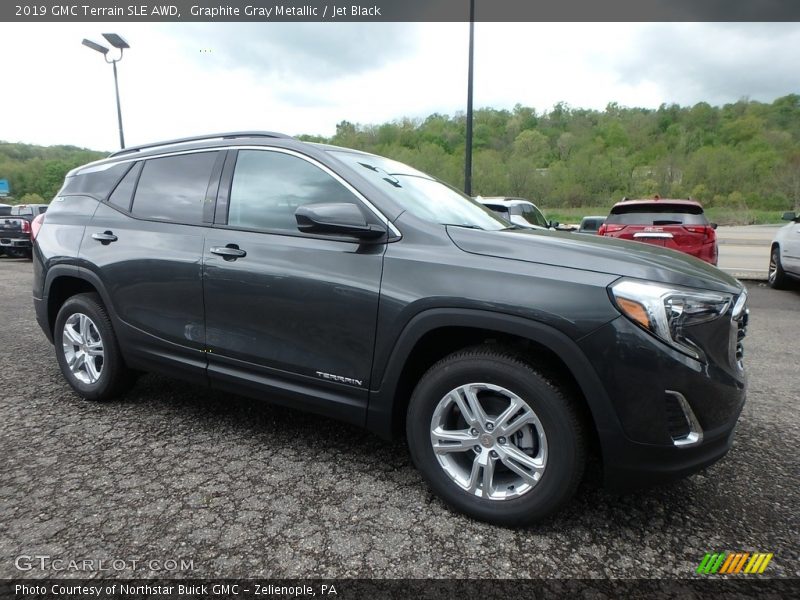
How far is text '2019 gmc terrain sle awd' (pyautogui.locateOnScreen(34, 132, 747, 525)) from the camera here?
203 cm

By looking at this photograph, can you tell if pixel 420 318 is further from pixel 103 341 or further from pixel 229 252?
pixel 103 341

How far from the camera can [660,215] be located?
25.0 ft

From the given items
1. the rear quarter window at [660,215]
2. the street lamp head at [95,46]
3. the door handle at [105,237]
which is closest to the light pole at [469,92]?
the rear quarter window at [660,215]

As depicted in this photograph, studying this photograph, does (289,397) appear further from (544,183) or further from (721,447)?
(544,183)

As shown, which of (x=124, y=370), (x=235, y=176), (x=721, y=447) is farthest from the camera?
(x=124, y=370)

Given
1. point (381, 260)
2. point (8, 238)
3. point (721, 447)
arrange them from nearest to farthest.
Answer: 1. point (721, 447)
2. point (381, 260)
3. point (8, 238)

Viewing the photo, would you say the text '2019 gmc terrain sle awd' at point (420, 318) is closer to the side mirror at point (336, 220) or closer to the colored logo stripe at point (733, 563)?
the side mirror at point (336, 220)

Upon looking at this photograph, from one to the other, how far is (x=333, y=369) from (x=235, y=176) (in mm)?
1277

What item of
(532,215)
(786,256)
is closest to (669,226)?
(786,256)

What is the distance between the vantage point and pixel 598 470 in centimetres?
283

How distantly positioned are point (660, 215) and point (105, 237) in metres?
7.05

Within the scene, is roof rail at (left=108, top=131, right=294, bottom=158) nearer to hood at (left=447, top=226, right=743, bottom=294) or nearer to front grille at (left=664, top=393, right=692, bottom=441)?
hood at (left=447, top=226, right=743, bottom=294)

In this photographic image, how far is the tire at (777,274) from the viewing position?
898cm

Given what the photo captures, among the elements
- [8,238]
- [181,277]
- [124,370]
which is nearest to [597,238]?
[181,277]
